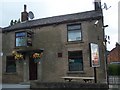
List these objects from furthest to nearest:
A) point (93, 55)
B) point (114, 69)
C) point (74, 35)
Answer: point (114, 69) → point (74, 35) → point (93, 55)

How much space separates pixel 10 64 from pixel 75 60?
7.52 metres

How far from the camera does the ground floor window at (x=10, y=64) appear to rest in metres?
25.2

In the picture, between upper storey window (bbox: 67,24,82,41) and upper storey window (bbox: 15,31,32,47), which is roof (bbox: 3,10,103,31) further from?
upper storey window (bbox: 15,31,32,47)

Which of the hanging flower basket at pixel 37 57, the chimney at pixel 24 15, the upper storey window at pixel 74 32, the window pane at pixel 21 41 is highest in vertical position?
the chimney at pixel 24 15

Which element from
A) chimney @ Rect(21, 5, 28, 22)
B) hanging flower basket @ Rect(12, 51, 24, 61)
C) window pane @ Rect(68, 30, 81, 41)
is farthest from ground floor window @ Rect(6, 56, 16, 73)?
window pane @ Rect(68, 30, 81, 41)

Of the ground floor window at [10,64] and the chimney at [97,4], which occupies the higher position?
the chimney at [97,4]

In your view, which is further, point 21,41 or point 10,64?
point 10,64

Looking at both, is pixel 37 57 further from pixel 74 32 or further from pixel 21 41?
pixel 74 32

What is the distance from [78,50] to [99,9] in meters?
4.69

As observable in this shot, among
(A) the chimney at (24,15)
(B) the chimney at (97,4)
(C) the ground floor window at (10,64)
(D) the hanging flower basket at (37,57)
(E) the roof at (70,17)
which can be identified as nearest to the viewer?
(E) the roof at (70,17)

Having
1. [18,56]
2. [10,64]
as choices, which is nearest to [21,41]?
[18,56]

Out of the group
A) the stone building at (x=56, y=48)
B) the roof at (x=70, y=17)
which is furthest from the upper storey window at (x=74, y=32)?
the roof at (x=70, y=17)

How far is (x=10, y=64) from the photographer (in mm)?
25656

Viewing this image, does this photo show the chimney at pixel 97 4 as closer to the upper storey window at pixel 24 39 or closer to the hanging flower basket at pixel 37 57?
the upper storey window at pixel 24 39
